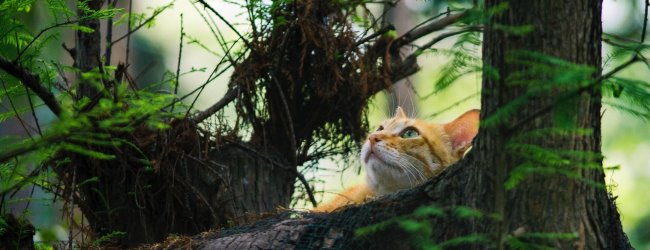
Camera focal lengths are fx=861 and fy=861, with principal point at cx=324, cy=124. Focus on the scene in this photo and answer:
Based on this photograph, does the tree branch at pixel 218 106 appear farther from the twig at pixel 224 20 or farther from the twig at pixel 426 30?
the twig at pixel 426 30

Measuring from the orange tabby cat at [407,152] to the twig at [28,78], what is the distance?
1.58 meters

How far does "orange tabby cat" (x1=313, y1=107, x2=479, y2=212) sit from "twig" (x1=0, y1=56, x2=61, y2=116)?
1582mm

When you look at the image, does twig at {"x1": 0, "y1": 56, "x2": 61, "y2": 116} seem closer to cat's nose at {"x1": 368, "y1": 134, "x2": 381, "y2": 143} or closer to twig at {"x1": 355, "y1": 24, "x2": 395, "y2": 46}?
cat's nose at {"x1": 368, "y1": 134, "x2": 381, "y2": 143}

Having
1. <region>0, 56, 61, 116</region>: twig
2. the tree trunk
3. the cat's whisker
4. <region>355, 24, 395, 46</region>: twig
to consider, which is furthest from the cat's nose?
<region>0, 56, 61, 116</region>: twig

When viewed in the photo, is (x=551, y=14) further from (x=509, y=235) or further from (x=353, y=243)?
(x=353, y=243)

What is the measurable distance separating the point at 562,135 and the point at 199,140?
2.47m

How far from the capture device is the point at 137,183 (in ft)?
15.1

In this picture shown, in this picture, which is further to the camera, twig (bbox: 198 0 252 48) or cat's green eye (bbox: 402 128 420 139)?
cat's green eye (bbox: 402 128 420 139)

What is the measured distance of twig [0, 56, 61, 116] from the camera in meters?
3.48

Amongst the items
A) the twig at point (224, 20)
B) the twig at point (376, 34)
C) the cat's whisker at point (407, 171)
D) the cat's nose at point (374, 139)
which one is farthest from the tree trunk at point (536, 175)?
the twig at point (376, 34)

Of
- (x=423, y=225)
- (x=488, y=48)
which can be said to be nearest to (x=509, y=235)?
(x=423, y=225)

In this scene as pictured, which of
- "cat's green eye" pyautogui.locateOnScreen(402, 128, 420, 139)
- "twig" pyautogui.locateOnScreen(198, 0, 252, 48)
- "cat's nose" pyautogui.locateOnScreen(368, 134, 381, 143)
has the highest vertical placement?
"twig" pyautogui.locateOnScreen(198, 0, 252, 48)

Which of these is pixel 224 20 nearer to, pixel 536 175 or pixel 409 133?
pixel 409 133

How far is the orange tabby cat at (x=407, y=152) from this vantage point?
482cm
